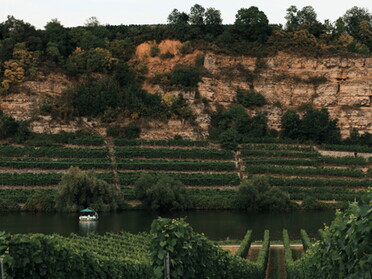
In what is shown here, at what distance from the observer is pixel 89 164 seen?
2933 inches

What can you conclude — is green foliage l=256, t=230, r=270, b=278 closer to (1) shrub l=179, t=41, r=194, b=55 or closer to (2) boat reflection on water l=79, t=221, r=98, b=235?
(2) boat reflection on water l=79, t=221, r=98, b=235

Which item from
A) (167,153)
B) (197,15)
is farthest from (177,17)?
(167,153)

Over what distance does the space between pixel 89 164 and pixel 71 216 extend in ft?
41.7

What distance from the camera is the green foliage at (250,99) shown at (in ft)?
302

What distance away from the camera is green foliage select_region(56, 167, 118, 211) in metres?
64.4

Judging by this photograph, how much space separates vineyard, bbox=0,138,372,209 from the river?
498 centimetres

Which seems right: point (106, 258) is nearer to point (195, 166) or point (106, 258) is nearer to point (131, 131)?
point (195, 166)

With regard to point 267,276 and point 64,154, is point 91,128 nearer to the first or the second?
point 64,154

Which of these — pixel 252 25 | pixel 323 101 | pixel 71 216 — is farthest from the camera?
pixel 252 25

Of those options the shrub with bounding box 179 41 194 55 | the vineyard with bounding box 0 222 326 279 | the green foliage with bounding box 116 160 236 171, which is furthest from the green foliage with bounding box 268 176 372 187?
the vineyard with bounding box 0 222 326 279

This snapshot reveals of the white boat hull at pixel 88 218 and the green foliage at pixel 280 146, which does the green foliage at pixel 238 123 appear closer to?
the green foliage at pixel 280 146

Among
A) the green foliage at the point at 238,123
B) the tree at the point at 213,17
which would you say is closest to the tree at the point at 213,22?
the tree at the point at 213,17

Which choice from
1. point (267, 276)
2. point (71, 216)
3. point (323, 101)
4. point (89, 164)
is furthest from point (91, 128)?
point (267, 276)

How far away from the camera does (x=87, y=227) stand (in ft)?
181
